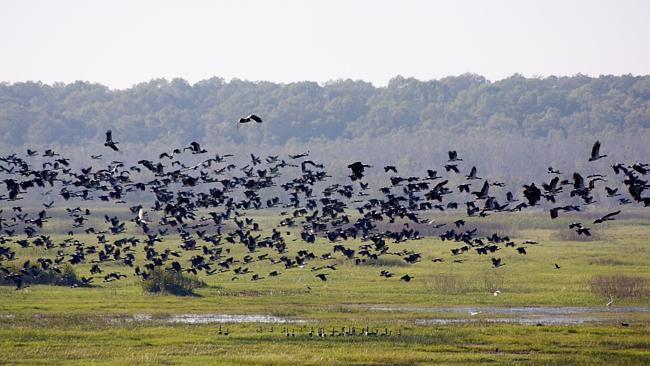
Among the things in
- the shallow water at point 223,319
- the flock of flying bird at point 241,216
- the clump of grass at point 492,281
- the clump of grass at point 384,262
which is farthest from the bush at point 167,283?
the clump of grass at point 384,262

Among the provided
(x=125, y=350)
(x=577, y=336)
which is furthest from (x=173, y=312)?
(x=577, y=336)

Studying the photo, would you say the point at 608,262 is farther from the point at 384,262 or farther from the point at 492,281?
the point at 384,262

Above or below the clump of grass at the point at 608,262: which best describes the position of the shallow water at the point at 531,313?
below

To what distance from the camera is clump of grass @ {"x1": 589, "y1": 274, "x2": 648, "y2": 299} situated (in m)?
64.1

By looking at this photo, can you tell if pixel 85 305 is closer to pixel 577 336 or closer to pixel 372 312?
pixel 372 312

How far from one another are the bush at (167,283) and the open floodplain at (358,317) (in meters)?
1.03

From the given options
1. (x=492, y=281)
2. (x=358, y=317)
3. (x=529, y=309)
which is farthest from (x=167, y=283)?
(x=529, y=309)

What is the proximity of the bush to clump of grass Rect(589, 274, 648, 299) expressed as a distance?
2090 cm

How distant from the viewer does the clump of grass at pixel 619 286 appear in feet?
210

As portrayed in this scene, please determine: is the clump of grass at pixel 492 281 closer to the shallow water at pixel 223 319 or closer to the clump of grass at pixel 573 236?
the shallow water at pixel 223 319

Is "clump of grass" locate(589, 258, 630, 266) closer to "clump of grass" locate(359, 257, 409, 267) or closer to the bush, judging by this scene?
"clump of grass" locate(359, 257, 409, 267)

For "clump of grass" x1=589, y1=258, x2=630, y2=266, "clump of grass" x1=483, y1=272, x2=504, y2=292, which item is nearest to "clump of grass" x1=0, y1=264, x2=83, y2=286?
"clump of grass" x1=483, y1=272, x2=504, y2=292

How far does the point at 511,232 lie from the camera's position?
368ft

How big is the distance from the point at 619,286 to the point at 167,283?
23241 mm
